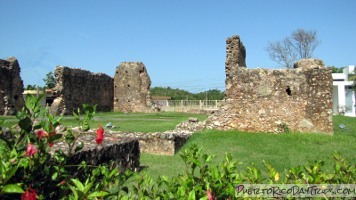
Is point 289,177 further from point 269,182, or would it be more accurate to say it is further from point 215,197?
point 215,197

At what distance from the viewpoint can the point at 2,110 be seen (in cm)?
1866

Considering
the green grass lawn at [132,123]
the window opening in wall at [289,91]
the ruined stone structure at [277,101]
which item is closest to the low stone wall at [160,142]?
the green grass lawn at [132,123]

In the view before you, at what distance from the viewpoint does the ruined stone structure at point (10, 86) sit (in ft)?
61.9

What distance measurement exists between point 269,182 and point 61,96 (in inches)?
759

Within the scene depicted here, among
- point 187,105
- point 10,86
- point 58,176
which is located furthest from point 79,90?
point 58,176

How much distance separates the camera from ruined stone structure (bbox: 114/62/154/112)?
25.7 meters

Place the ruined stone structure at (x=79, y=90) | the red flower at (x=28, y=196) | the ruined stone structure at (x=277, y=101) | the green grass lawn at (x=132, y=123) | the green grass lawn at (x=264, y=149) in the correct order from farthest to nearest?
the ruined stone structure at (x=79, y=90) → the green grass lawn at (x=132, y=123) → the ruined stone structure at (x=277, y=101) → the green grass lawn at (x=264, y=149) → the red flower at (x=28, y=196)

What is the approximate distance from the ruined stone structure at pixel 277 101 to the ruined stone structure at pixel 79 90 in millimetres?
9471

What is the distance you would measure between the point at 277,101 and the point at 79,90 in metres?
14.1

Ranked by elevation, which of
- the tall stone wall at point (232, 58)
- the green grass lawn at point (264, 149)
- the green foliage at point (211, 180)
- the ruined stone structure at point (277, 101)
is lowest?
the green grass lawn at point (264, 149)

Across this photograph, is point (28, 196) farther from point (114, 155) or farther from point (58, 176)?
point (114, 155)

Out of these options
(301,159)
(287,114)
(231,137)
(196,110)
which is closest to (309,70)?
(287,114)

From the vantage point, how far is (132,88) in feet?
84.4

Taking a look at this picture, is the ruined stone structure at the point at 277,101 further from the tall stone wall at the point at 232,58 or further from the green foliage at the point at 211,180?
the green foliage at the point at 211,180
